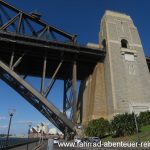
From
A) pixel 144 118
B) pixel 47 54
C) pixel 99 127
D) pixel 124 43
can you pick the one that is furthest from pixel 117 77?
pixel 47 54

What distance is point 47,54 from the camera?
50.4 meters

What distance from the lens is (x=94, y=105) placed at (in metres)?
50.8

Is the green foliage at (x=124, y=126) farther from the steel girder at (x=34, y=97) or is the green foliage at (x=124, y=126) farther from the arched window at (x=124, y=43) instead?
the arched window at (x=124, y=43)

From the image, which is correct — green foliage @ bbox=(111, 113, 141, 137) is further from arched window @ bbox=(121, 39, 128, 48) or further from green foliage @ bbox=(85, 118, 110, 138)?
arched window @ bbox=(121, 39, 128, 48)

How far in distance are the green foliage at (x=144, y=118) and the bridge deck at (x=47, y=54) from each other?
16.1 m

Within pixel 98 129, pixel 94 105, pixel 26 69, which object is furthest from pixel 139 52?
pixel 26 69

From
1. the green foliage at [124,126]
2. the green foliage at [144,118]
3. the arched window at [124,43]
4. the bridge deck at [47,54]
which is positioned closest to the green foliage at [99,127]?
the green foliage at [124,126]

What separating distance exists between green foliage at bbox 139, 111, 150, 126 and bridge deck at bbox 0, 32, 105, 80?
1613 cm

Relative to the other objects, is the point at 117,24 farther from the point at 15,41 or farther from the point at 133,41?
the point at 15,41

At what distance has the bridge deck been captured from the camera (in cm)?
4622

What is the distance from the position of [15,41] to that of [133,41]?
94.1 ft

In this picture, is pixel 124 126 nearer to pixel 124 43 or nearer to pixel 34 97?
pixel 34 97

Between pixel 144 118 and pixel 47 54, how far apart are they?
23.2 m

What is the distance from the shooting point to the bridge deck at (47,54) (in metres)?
46.2
